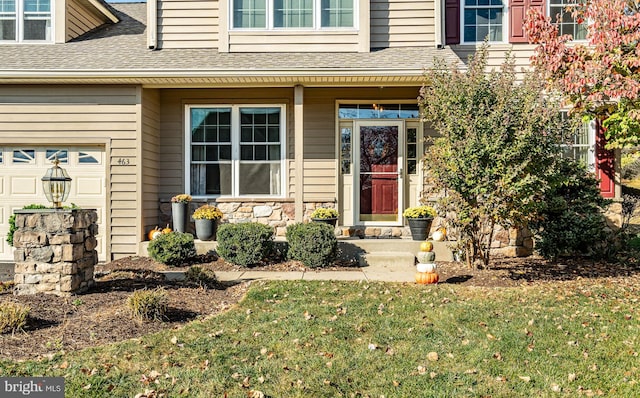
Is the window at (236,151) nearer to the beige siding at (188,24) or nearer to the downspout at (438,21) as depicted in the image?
the beige siding at (188,24)

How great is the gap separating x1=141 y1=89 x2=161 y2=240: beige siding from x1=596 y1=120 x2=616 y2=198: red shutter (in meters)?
8.24

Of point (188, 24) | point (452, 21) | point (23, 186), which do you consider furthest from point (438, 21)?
point (23, 186)

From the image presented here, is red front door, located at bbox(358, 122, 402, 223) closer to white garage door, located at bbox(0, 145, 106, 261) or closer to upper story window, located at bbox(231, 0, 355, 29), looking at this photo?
upper story window, located at bbox(231, 0, 355, 29)

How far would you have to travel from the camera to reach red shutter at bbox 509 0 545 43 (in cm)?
977

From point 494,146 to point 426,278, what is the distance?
186cm

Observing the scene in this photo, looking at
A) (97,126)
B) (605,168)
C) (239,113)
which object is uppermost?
(239,113)

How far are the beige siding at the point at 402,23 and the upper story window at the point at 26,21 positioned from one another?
621 centimetres

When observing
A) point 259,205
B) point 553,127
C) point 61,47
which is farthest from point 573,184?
point 61,47

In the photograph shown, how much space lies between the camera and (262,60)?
905 cm

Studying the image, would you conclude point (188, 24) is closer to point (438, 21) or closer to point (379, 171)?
point (379, 171)

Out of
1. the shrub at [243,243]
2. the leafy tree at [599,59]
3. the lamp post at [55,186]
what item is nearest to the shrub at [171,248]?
the shrub at [243,243]

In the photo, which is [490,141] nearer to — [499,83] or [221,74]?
[499,83]

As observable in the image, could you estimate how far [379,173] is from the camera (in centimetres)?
981

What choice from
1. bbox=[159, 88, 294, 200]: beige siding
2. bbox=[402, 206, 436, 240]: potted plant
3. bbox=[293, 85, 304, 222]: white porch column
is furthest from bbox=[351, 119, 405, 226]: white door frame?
bbox=[159, 88, 294, 200]: beige siding
